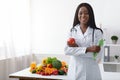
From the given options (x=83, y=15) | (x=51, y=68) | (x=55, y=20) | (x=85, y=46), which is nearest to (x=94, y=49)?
(x=85, y=46)

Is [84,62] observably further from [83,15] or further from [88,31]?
[83,15]

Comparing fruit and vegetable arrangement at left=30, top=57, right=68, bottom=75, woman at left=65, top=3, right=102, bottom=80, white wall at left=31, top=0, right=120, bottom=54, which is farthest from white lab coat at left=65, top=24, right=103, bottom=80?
white wall at left=31, top=0, right=120, bottom=54

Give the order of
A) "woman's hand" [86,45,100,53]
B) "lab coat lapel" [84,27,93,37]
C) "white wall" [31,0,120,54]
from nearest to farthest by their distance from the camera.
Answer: "woman's hand" [86,45,100,53] → "lab coat lapel" [84,27,93,37] → "white wall" [31,0,120,54]

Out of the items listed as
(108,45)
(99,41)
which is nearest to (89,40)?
(99,41)

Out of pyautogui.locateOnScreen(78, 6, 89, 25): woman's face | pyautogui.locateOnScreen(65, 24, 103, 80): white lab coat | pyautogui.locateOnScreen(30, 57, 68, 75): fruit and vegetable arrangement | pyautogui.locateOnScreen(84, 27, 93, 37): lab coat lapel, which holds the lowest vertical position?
pyautogui.locateOnScreen(30, 57, 68, 75): fruit and vegetable arrangement

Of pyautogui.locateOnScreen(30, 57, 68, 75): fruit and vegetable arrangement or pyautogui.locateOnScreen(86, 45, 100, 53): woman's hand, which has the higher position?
pyautogui.locateOnScreen(86, 45, 100, 53): woman's hand

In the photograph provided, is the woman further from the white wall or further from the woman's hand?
the white wall

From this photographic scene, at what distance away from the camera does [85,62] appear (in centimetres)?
159

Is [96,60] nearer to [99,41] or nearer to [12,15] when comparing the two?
[99,41]

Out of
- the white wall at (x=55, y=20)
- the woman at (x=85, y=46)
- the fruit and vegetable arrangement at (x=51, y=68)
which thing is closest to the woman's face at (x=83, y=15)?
the woman at (x=85, y=46)

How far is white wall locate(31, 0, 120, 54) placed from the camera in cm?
379

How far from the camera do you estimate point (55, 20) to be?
401 centimetres

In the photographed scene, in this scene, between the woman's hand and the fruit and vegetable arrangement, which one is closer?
the woman's hand

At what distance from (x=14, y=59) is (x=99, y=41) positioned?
90.1 inches
